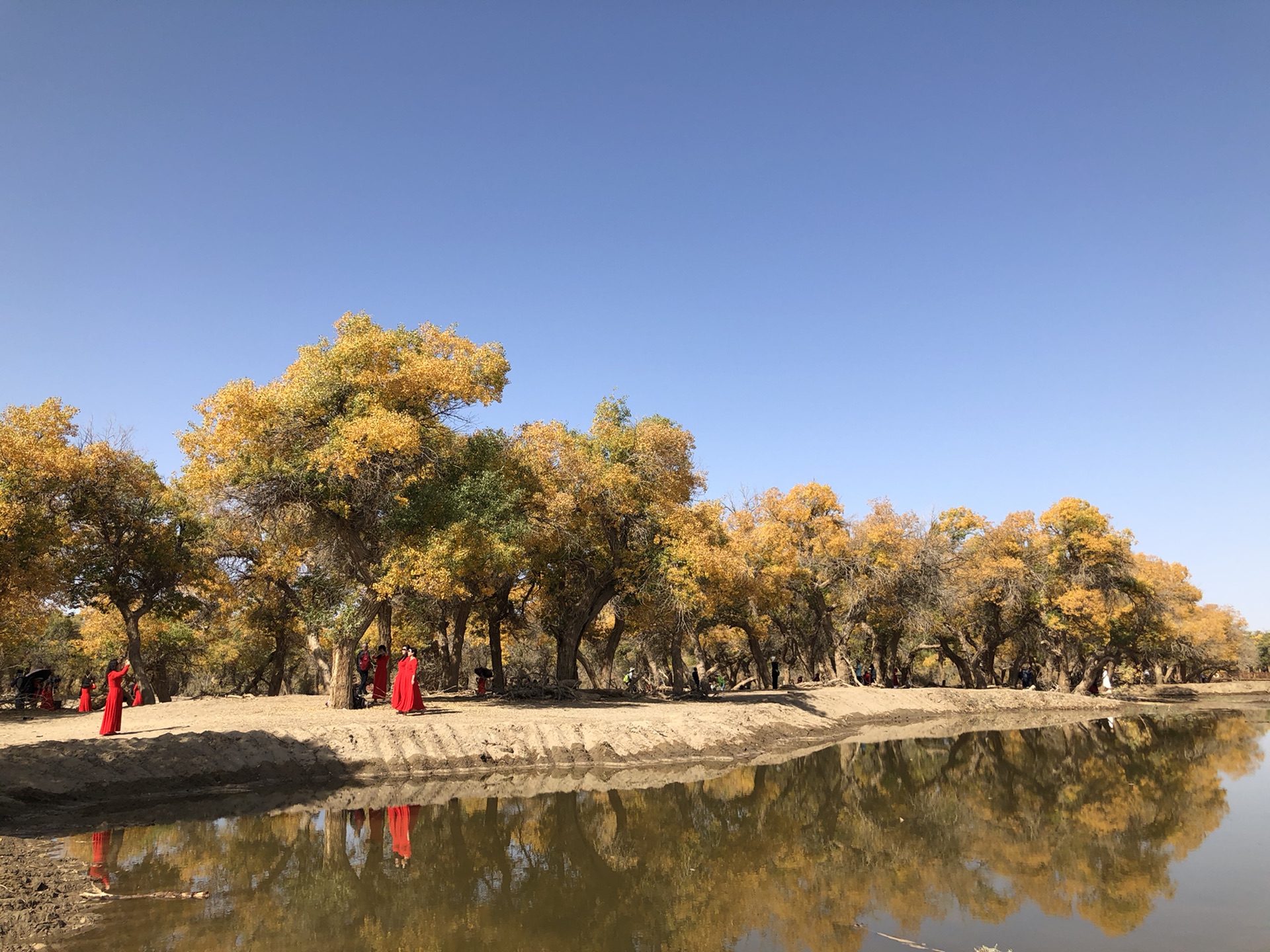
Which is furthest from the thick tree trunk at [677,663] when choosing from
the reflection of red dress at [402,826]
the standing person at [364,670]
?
the reflection of red dress at [402,826]

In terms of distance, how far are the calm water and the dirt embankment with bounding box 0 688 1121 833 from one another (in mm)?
3070

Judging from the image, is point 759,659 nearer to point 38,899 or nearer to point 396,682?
point 396,682

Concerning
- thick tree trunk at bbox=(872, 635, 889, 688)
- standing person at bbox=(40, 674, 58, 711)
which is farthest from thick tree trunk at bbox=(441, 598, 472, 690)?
thick tree trunk at bbox=(872, 635, 889, 688)

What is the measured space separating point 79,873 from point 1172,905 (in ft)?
42.8

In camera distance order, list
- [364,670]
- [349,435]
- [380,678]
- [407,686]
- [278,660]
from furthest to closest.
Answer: [278,660], [364,670], [380,678], [407,686], [349,435]

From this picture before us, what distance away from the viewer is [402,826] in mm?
12250

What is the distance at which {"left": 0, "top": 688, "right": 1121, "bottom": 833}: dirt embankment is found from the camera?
14.3 metres

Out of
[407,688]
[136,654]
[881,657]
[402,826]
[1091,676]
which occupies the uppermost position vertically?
[136,654]

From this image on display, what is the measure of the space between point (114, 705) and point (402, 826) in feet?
28.2

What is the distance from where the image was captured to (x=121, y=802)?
13969mm

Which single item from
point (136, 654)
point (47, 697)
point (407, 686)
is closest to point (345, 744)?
point (407, 686)

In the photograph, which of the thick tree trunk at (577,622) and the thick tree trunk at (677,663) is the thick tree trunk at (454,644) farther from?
the thick tree trunk at (677,663)

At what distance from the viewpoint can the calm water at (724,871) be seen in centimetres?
784

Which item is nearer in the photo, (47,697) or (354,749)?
(354,749)
